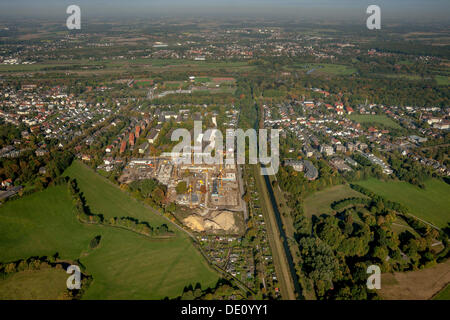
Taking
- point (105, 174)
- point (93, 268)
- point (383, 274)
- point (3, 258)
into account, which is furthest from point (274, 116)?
point (3, 258)

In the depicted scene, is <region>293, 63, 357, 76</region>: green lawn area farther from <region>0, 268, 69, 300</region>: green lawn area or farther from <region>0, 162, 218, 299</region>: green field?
<region>0, 268, 69, 300</region>: green lawn area

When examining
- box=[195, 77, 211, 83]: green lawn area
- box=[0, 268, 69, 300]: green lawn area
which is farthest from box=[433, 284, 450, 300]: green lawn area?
box=[195, 77, 211, 83]: green lawn area

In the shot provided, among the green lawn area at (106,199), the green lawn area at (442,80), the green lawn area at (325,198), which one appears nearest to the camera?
the green lawn area at (106,199)

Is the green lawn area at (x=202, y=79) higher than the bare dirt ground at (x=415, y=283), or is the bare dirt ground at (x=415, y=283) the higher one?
the green lawn area at (x=202, y=79)

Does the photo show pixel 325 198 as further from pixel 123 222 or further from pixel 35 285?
pixel 35 285

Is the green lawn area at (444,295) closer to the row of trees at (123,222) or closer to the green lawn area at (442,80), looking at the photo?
the row of trees at (123,222)

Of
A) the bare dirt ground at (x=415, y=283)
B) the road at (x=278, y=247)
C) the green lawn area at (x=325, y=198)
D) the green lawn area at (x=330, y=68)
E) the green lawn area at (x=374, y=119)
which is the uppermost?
the green lawn area at (x=330, y=68)

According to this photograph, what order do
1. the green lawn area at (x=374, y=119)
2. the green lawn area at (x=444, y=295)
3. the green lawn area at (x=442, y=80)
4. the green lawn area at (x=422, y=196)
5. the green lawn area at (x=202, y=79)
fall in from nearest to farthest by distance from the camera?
the green lawn area at (x=444, y=295), the green lawn area at (x=422, y=196), the green lawn area at (x=374, y=119), the green lawn area at (x=442, y=80), the green lawn area at (x=202, y=79)

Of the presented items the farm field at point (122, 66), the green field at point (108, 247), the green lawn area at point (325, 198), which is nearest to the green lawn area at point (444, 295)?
the green lawn area at point (325, 198)
